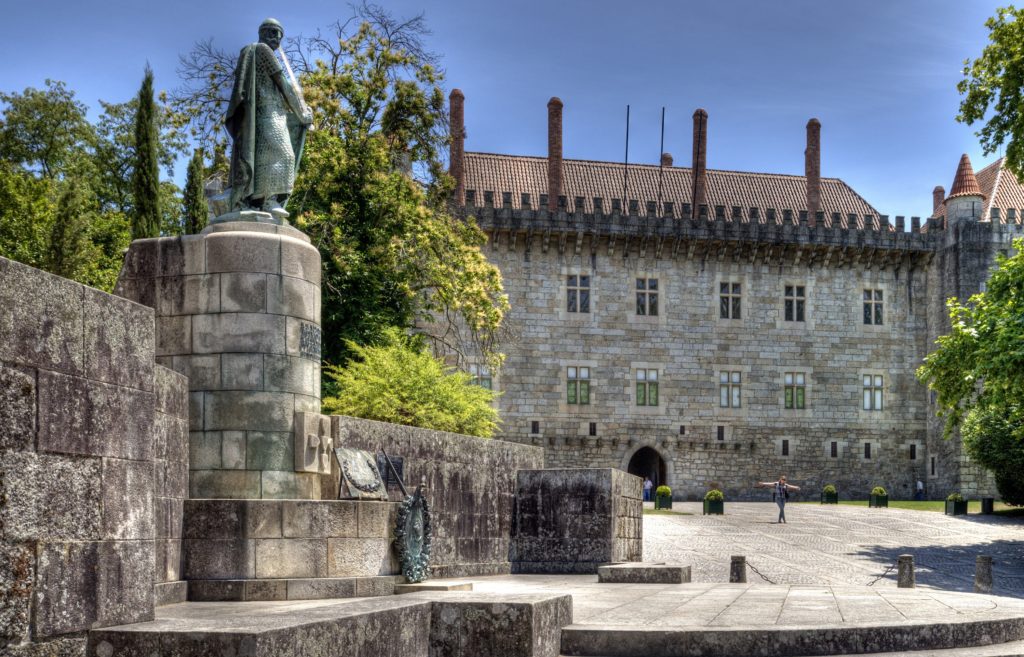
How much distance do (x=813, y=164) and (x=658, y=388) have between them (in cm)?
1335

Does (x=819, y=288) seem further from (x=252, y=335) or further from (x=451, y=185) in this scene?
(x=252, y=335)

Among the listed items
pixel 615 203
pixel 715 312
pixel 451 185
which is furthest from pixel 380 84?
pixel 715 312

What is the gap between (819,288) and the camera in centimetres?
4603

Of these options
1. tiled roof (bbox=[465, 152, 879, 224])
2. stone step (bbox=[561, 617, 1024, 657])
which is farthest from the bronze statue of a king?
tiled roof (bbox=[465, 152, 879, 224])

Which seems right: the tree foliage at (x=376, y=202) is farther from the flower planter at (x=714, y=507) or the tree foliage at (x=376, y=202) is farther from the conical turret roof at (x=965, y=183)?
the conical turret roof at (x=965, y=183)

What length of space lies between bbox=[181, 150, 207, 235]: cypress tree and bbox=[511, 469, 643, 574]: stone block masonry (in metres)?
14.1

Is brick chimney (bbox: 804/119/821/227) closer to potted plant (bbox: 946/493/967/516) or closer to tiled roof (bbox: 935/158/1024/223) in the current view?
tiled roof (bbox: 935/158/1024/223)

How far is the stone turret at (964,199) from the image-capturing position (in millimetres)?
46656

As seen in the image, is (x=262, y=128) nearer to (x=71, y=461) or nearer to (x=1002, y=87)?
(x=71, y=461)

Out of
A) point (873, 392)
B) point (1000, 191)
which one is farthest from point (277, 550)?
point (1000, 191)

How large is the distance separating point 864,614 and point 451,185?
2116 centimetres

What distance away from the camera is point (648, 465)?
47094 millimetres

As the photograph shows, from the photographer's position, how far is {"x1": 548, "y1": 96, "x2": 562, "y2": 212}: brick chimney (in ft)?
152

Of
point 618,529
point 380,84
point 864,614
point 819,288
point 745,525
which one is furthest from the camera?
point 819,288
